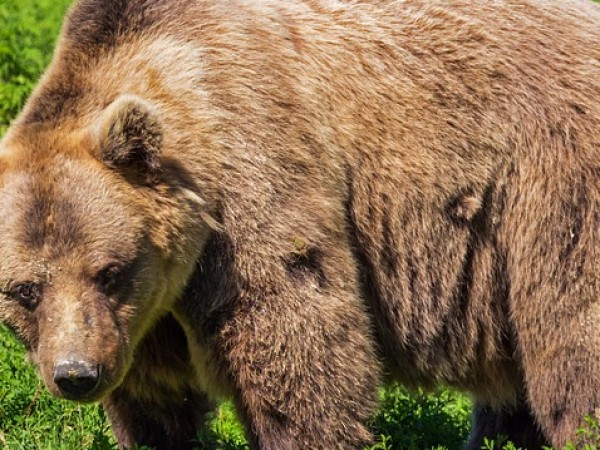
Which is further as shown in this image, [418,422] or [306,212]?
[418,422]

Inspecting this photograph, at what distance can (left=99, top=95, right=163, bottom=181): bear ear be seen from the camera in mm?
5555

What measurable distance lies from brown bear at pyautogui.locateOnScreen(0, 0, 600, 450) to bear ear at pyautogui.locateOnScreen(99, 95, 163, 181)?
0.4 inches

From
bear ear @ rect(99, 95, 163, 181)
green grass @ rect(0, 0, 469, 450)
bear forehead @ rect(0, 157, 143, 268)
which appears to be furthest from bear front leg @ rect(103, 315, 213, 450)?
bear ear @ rect(99, 95, 163, 181)

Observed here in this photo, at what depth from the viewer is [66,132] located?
19.3 ft

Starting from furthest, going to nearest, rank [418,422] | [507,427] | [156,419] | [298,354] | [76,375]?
[418,422] → [507,427] → [156,419] → [298,354] → [76,375]

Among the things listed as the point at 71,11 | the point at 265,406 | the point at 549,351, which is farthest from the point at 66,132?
the point at 549,351

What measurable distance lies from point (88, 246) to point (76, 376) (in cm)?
58

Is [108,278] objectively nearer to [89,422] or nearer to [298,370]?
[298,370]

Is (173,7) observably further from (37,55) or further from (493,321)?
(37,55)

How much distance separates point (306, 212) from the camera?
5945 mm

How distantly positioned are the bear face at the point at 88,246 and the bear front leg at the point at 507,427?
2384 millimetres

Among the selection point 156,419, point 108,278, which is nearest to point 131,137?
point 108,278

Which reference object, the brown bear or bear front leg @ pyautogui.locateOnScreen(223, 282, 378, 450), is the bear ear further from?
bear front leg @ pyautogui.locateOnScreen(223, 282, 378, 450)

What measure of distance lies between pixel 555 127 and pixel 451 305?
104cm
